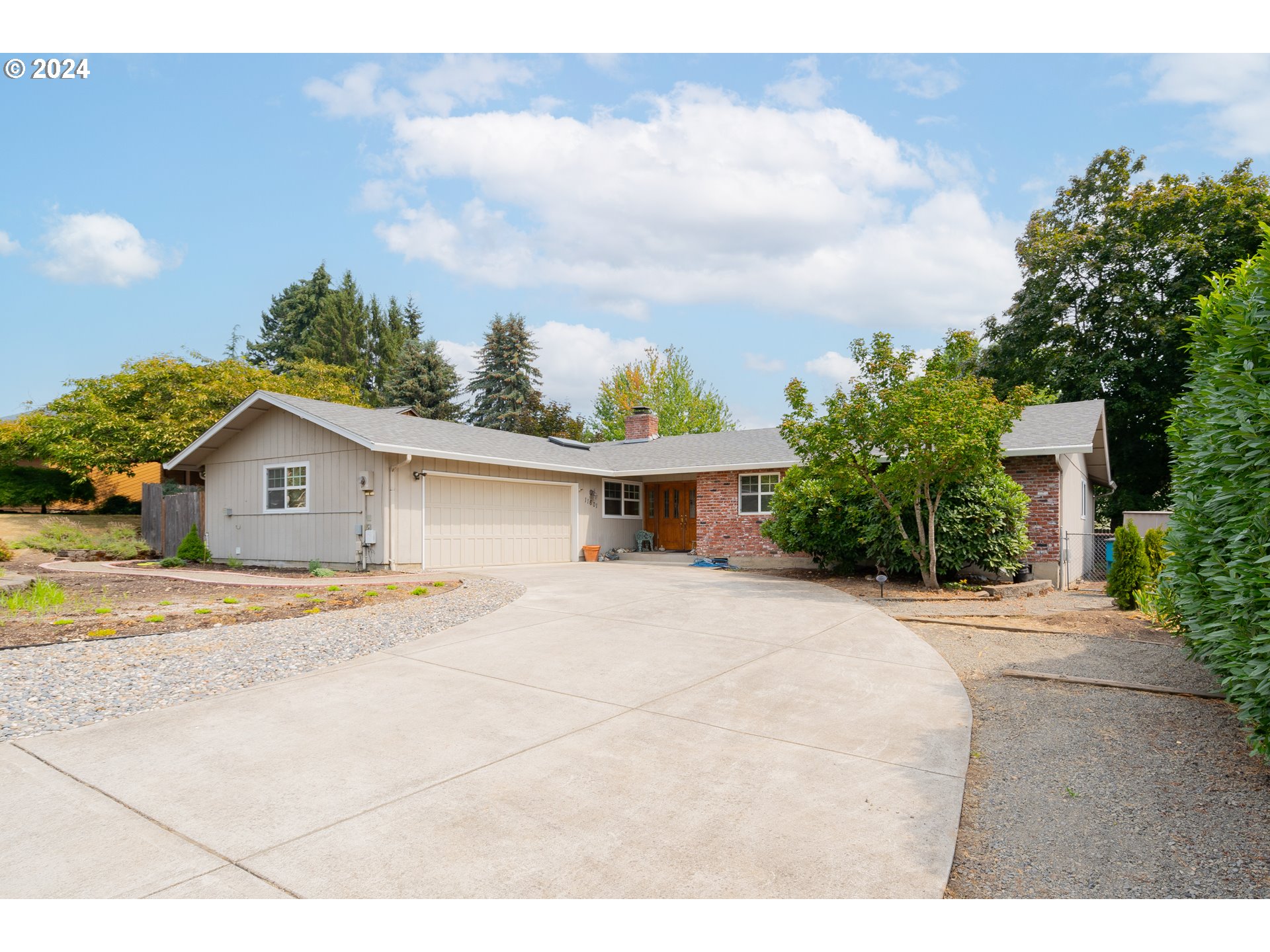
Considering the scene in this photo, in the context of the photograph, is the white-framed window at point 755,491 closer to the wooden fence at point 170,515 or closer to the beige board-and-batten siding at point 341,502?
the beige board-and-batten siding at point 341,502

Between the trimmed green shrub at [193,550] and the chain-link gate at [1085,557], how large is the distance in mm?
20585

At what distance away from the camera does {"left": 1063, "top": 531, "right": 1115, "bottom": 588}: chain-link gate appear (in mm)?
14867

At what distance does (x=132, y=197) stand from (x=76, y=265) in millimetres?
4475

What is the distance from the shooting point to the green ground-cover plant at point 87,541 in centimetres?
1953

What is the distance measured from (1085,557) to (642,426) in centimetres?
1476

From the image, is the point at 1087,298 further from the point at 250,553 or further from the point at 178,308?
the point at 178,308

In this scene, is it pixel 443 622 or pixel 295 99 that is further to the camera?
pixel 295 99

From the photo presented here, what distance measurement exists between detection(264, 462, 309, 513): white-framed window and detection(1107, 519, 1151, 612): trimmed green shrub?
16451 millimetres

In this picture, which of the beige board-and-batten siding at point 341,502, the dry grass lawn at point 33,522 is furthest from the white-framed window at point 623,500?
the dry grass lawn at point 33,522

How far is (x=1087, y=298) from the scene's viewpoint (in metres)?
26.7

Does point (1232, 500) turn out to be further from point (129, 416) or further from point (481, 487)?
point (129, 416)

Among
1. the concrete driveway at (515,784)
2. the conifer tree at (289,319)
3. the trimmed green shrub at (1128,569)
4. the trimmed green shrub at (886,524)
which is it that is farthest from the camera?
the conifer tree at (289,319)
